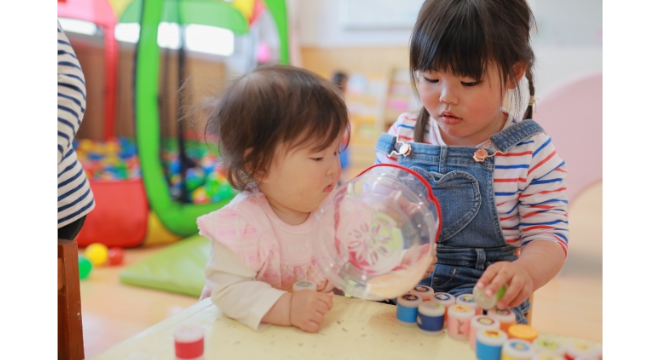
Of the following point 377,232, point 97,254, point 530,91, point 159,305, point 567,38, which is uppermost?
point 567,38

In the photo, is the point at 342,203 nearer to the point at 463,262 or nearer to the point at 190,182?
the point at 463,262

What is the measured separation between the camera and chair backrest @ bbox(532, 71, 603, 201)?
188cm

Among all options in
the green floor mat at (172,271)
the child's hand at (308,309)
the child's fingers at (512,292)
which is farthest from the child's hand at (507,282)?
the green floor mat at (172,271)

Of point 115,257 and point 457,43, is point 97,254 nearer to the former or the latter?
point 115,257

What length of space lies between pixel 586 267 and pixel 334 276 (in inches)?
65.9

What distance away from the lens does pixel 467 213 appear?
0.94m

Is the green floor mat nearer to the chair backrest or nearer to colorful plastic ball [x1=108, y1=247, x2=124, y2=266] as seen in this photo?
colorful plastic ball [x1=108, y1=247, x2=124, y2=266]

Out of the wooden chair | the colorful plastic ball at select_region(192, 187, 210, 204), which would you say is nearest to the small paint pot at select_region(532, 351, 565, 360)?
the wooden chair

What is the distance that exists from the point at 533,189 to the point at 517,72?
0.70ft

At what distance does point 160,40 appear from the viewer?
87.7 inches

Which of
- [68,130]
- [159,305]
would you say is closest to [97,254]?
[159,305]

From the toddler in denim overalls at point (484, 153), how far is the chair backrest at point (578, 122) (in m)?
1.01

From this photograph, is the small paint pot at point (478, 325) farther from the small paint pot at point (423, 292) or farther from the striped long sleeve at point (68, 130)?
the striped long sleeve at point (68, 130)

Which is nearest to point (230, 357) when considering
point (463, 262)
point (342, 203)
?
point (342, 203)
